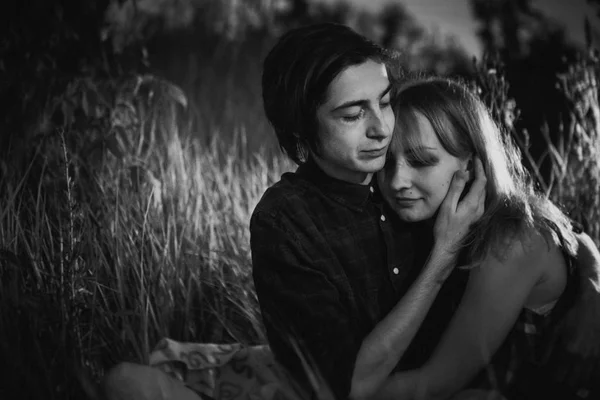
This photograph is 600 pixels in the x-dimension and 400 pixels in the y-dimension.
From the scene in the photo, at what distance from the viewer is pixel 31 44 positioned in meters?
3.97

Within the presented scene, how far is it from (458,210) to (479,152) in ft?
0.76

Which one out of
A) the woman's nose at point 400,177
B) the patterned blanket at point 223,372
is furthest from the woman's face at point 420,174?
the patterned blanket at point 223,372

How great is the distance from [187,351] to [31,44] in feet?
7.77

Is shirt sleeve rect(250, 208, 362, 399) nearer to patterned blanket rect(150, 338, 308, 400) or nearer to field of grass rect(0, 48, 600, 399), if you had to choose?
patterned blanket rect(150, 338, 308, 400)

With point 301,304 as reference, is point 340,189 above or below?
above

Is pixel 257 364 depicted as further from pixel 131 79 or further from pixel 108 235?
pixel 131 79

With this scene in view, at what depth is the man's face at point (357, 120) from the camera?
232 cm

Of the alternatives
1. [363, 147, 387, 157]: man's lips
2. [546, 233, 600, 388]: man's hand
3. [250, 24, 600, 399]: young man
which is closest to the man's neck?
[250, 24, 600, 399]: young man

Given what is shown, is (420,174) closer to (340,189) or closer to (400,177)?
(400,177)

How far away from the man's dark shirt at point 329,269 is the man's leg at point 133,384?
381 mm

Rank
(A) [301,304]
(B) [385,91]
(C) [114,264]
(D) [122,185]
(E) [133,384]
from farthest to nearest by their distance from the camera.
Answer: (D) [122,185] → (C) [114,264] → (B) [385,91] → (A) [301,304] → (E) [133,384]

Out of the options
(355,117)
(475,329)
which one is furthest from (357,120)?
(475,329)

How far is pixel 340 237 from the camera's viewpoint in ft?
7.98

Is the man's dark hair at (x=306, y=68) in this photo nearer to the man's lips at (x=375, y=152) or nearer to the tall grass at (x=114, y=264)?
the man's lips at (x=375, y=152)
